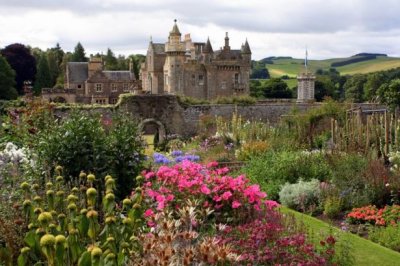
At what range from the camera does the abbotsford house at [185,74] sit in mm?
40625

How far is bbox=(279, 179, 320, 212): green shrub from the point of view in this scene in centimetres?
983

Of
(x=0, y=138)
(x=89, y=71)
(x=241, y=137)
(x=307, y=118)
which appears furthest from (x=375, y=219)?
(x=89, y=71)

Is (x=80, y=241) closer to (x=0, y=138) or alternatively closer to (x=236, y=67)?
(x=0, y=138)

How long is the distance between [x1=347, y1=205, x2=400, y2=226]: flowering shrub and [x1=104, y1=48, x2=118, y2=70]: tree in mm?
60905

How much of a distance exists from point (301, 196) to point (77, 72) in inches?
1773

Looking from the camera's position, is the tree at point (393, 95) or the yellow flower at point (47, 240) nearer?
the yellow flower at point (47, 240)

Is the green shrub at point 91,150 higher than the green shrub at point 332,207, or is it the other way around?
the green shrub at point 91,150

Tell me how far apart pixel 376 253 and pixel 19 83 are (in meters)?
57.7

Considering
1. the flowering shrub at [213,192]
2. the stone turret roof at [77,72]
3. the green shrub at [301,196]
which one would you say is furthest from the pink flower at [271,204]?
the stone turret roof at [77,72]

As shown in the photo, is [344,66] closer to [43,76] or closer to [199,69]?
[43,76]

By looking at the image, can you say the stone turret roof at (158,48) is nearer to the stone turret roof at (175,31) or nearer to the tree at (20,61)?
the stone turret roof at (175,31)

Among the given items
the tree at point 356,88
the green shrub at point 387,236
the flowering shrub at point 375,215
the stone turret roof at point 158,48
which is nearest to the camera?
the green shrub at point 387,236

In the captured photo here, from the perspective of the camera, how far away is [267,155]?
12.8 metres

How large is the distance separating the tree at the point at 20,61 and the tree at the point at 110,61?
33.2 ft
